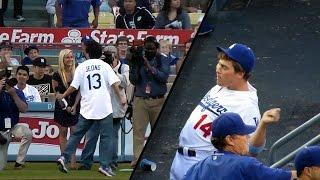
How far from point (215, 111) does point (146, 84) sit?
21.3 ft

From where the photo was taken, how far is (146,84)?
46.6 ft

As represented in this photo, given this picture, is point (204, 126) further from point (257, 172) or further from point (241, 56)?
point (257, 172)

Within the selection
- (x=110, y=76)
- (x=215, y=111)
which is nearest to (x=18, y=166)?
(x=110, y=76)

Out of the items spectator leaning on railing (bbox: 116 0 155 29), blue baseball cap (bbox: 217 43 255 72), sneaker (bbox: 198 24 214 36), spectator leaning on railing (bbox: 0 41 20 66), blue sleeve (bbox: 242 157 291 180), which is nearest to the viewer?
blue sleeve (bbox: 242 157 291 180)

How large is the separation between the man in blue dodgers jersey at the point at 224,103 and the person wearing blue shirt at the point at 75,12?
9736 millimetres

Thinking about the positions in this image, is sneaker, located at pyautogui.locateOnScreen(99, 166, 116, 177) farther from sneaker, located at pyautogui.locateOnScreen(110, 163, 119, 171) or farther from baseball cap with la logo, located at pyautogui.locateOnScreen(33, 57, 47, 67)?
baseball cap with la logo, located at pyautogui.locateOnScreen(33, 57, 47, 67)

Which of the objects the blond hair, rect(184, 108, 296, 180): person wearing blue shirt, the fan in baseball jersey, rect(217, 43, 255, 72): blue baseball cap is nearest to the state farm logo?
the blond hair

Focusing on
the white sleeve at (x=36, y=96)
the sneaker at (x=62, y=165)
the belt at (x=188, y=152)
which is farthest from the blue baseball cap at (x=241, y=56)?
the white sleeve at (x=36, y=96)

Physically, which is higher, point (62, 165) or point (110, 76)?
point (110, 76)

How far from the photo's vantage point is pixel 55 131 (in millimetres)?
14906

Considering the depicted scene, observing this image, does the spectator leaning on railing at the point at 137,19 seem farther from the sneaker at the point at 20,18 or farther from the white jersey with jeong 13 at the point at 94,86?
the white jersey with jeong 13 at the point at 94,86

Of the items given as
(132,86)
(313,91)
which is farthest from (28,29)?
(313,91)

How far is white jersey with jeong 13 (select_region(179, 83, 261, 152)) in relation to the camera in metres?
7.63

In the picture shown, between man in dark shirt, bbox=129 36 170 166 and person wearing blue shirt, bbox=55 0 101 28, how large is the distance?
3518 mm
